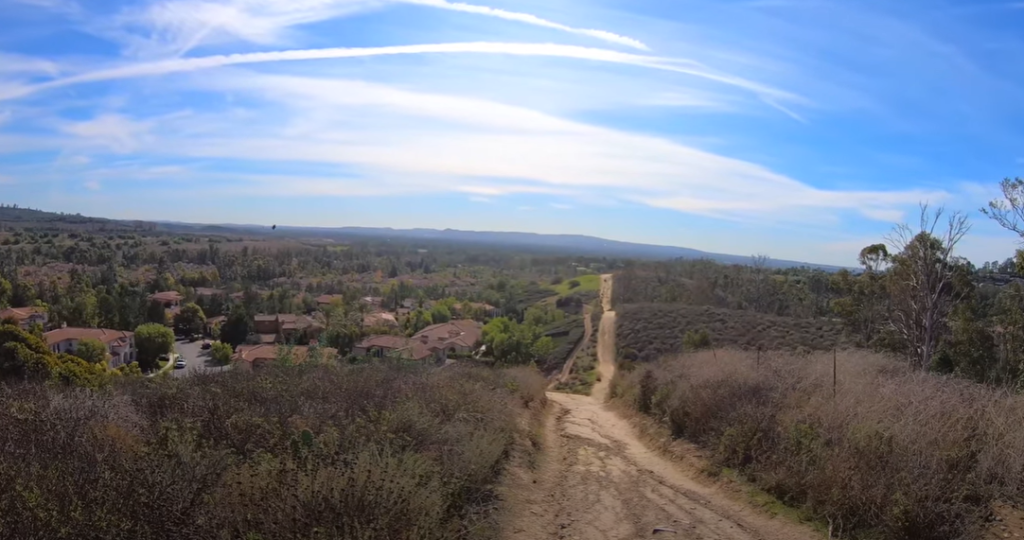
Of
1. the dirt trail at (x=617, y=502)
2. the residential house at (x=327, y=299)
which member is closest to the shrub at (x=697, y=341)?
the dirt trail at (x=617, y=502)

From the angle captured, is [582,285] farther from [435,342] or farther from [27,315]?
[27,315]

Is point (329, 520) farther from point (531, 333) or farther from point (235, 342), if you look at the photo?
point (235, 342)

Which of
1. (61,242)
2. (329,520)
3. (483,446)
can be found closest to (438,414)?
(483,446)

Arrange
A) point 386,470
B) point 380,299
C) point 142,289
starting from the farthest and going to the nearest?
point 380,299 < point 142,289 < point 386,470

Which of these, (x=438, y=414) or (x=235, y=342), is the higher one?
(x=438, y=414)

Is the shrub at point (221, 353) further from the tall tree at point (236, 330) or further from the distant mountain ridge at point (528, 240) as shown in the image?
the distant mountain ridge at point (528, 240)

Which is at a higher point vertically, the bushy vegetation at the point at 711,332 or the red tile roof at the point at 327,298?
the bushy vegetation at the point at 711,332
